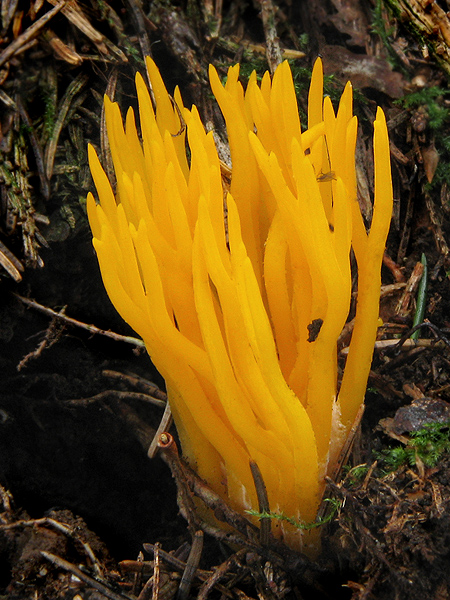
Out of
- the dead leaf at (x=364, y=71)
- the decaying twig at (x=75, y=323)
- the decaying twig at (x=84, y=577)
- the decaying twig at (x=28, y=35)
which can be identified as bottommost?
the decaying twig at (x=84, y=577)

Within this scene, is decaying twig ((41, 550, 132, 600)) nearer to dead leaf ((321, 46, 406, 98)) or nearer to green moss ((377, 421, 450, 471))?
green moss ((377, 421, 450, 471))

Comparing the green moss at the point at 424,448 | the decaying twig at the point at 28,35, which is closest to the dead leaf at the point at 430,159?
the green moss at the point at 424,448

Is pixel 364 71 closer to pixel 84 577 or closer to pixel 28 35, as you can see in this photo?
pixel 28 35

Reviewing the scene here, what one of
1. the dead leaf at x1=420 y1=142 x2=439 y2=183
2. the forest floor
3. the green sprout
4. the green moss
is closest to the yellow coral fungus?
the green sprout

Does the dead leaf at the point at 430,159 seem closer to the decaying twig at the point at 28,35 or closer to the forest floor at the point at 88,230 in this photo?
the forest floor at the point at 88,230

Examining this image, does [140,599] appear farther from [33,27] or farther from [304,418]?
[33,27]

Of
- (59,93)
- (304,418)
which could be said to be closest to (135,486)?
(304,418)
